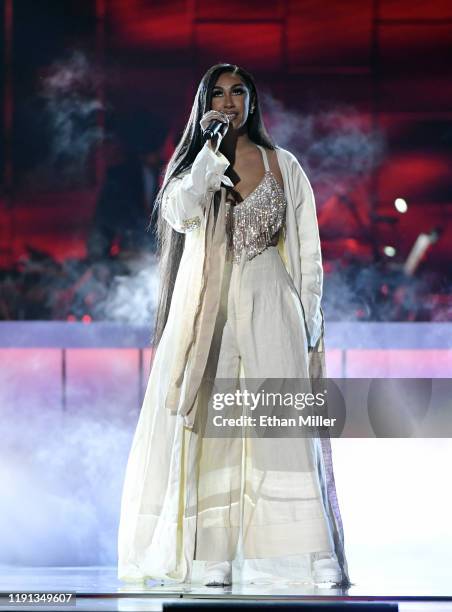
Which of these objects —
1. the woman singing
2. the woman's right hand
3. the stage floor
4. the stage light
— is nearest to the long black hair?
the woman singing

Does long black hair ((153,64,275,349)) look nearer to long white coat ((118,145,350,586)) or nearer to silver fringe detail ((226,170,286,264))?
long white coat ((118,145,350,586))

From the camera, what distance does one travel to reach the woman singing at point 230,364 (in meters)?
3.72

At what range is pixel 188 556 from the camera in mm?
3695

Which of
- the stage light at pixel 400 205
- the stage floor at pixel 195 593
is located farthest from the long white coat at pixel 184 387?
the stage light at pixel 400 205

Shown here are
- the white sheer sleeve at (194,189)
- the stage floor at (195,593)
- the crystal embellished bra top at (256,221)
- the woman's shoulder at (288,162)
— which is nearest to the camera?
the stage floor at (195,593)

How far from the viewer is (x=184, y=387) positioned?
12.4 ft

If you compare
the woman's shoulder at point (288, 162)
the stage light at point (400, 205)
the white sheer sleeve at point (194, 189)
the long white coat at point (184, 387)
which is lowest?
the long white coat at point (184, 387)

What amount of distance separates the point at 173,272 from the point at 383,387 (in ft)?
3.59

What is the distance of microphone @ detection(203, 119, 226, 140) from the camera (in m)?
3.68

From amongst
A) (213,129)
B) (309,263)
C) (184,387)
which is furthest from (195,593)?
(213,129)

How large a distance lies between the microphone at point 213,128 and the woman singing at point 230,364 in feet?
0.04

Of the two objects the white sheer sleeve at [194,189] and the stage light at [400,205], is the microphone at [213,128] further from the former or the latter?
the stage light at [400,205]

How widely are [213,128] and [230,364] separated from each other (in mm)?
674

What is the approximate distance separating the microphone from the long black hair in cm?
16
